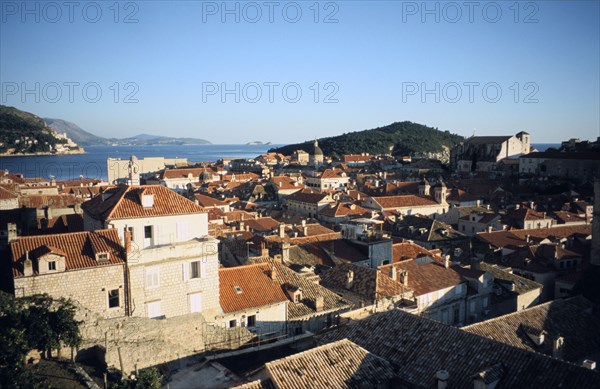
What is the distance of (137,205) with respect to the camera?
22.0 metres

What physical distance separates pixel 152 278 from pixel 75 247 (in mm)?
3159

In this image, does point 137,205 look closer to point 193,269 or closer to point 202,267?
point 193,269

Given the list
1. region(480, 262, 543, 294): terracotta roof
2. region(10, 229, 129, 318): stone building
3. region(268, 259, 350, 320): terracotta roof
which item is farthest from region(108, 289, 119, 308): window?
region(480, 262, 543, 294): terracotta roof

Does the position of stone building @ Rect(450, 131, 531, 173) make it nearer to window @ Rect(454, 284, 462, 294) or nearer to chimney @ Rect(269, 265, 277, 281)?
window @ Rect(454, 284, 462, 294)

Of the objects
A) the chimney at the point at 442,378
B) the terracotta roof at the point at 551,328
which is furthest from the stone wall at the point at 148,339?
the terracotta roof at the point at 551,328

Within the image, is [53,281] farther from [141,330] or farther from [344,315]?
[344,315]

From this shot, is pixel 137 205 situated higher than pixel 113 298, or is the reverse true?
pixel 137 205

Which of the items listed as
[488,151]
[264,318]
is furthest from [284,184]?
[264,318]

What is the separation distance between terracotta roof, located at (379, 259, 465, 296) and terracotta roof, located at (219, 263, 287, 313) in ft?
26.7

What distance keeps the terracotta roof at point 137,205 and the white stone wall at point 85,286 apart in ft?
9.49

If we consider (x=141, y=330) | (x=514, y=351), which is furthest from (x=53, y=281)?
(x=514, y=351)

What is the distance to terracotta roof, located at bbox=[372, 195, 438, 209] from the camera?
71.7 metres

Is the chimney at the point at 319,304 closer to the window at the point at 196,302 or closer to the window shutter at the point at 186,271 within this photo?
the window at the point at 196,302

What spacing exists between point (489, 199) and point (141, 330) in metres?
74.5
